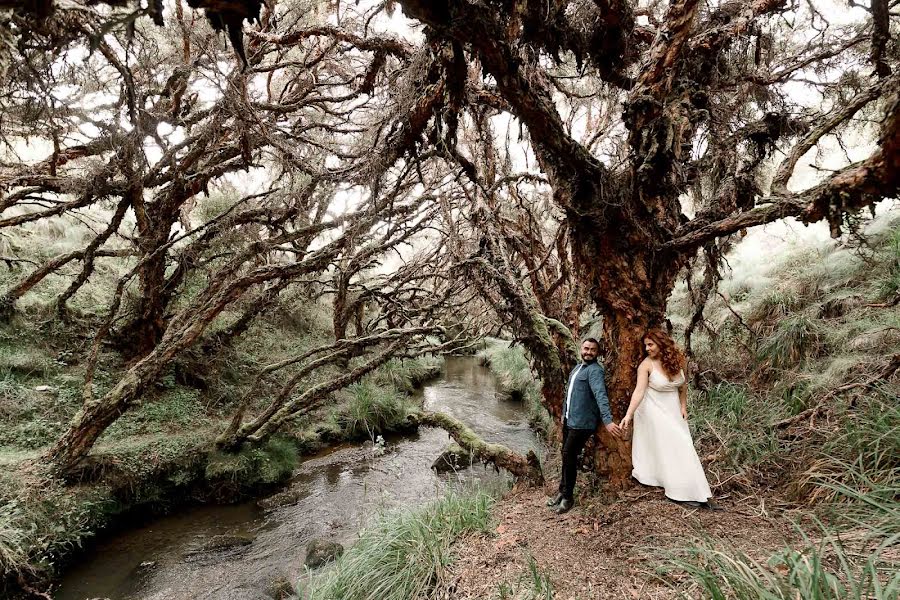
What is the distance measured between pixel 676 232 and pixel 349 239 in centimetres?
404

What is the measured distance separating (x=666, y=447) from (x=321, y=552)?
13.4 feet

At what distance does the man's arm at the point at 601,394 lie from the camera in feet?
12.0

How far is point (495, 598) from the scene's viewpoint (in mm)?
2830

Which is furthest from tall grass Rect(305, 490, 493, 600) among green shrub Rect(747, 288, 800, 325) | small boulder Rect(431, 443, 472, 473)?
green shrub Rect(747, 288, 800, 325)

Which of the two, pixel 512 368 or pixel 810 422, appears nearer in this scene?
pixel 810 422

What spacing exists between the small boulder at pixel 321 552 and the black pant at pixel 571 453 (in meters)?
2.90

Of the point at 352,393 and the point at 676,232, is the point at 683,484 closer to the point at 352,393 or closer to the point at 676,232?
the point at 676,232

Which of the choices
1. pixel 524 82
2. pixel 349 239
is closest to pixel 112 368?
pixel 349 239

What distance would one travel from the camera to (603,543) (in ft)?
10.6

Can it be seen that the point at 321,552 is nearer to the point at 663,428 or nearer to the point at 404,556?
the point at 404,556

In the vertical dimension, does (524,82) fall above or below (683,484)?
above

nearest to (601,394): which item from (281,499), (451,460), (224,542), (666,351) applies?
(666,351)

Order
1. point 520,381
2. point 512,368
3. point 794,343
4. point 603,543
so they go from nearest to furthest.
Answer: point 603,543, point 794,343, point 520,381, point 512,368

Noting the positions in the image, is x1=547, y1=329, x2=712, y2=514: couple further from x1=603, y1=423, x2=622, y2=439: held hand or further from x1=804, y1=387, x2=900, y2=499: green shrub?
x1=804, y1=387, x2=900, y2=499: green shrub
